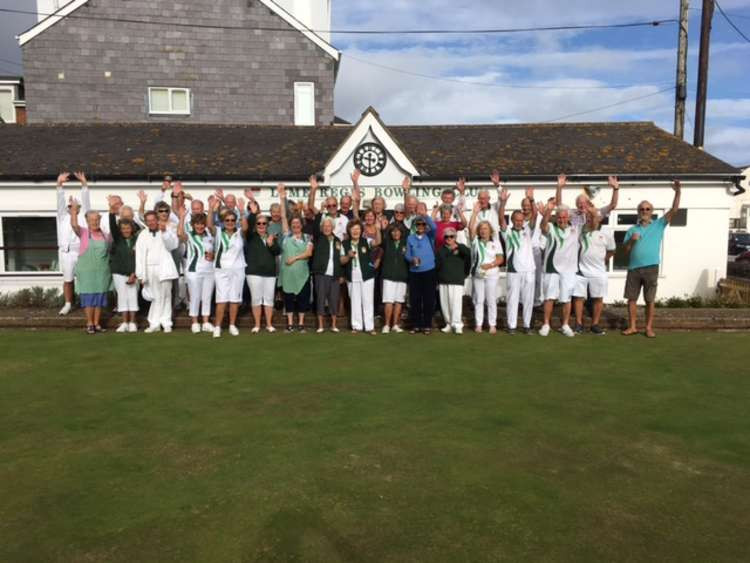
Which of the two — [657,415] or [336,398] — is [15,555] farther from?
[657,415]

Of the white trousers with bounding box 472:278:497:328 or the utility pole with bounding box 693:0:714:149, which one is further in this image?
the utility pole with bounding box 693:0:714:149

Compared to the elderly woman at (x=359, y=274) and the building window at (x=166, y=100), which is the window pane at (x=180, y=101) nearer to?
the building window at (x=166, y=100)

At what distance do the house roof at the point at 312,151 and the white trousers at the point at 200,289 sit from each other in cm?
472

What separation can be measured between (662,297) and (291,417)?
452 inches

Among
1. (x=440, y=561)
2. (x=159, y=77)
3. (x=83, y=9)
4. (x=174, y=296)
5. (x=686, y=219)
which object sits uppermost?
(x=83, y=9)

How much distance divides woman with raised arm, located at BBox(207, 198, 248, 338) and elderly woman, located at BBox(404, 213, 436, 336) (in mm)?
2520

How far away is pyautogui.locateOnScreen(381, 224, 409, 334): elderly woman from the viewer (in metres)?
9.33

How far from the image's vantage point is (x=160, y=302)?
941 cm

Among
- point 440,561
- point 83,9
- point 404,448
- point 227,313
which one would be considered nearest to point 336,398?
point 404,448

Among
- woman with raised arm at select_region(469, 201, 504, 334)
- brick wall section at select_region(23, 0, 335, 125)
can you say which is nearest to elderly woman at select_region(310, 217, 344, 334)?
woman with raised arm at select_region(469, 201, 504, 334)

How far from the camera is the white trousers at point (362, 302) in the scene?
9.38 metres

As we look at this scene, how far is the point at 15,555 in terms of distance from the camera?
3.17m

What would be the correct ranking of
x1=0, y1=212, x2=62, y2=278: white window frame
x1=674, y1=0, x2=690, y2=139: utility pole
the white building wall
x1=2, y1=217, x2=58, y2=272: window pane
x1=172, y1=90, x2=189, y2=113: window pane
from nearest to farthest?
the white building wall < x1=0, y1=212, x2=62, y2=278: white window frame < x1=2, y1=217, x2=58, y2=272: window pane < x1=674, y1=0, x2=690, y2=139: utility pole < x1=172, y1=90, x2=189, y2=113: window pane

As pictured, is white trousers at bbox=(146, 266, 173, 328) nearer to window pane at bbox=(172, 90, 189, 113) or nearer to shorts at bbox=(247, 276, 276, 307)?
shorts at bbox=(247, 276, 276, 307)
